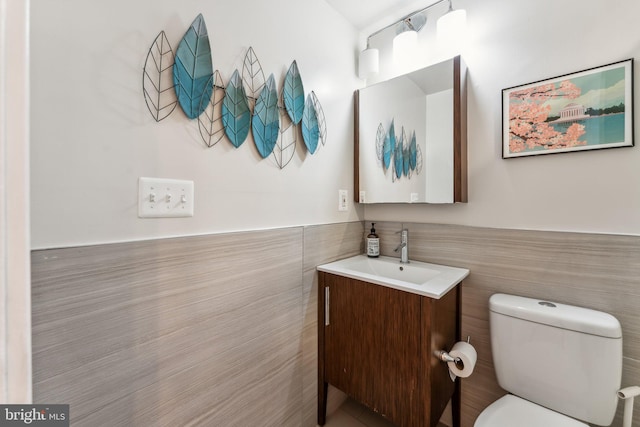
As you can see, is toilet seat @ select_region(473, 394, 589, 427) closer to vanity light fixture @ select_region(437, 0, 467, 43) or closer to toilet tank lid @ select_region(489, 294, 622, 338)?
toilet tank lid @ select_region(489, 294, 622, 338)

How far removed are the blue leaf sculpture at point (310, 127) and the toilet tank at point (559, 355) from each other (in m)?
1.14

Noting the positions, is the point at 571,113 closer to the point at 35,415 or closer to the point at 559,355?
the point at 559,355

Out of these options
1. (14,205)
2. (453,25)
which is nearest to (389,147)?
(453,25)

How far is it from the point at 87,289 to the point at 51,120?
1.49ft

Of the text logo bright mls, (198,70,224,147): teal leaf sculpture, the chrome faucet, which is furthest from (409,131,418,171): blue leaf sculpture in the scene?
the text logo bright mls

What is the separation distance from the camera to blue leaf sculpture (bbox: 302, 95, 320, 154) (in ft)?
4.30

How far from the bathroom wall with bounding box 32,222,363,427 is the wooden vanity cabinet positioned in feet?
0.34

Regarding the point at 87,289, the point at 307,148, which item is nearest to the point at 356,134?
the point at 307,148

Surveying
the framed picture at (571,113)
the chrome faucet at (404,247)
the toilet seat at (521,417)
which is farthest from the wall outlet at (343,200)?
the toilet seat at (521,417)

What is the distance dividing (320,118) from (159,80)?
80 cm

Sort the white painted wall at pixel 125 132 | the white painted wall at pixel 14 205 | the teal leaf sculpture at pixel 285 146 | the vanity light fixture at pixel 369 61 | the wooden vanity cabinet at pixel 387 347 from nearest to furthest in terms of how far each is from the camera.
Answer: the white painted wall at pixel 14 205 → the white painted wall at pixel 125 132 → the wooden vanity cabinet at pixel 387 347 → the teal leaf sculpture at pixel 285 146 → the vanity light fixture at pixel 369 61

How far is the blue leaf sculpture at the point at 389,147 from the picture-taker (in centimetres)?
157

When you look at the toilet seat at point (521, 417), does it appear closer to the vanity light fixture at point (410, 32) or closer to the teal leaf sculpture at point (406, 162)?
the teal leaf sculpture at point (406, 162)

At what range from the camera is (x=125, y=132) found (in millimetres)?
764
